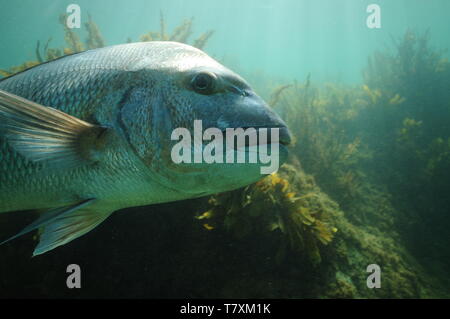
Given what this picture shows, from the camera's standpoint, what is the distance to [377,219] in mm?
5660

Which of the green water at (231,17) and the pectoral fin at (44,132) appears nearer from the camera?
the pectoral fin at (44,132)

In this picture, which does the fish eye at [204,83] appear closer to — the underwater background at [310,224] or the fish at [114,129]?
the fish at [114,129]

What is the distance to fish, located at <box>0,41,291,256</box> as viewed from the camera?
1068 millimetres

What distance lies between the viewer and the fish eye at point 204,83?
117cm

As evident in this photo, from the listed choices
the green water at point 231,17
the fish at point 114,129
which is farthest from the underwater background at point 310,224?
the green water at point 231,17

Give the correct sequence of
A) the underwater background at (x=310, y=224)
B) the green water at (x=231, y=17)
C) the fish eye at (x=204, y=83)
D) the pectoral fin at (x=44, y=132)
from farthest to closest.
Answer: the green water at (x=231, y=17), the underwater background at (x=310, y=224), the fish eye at (x=204, y=83), the pectoral fin at (x=44, y=132)

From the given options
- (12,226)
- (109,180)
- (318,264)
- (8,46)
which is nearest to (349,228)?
(318,264)

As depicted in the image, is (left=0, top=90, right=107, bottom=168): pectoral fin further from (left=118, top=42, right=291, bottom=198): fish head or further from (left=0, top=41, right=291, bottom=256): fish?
(left=118, top=42, right=291, bottom=198): fish head

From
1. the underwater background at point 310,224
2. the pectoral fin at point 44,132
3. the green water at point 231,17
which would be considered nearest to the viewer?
the pectoral fin at point 44,132

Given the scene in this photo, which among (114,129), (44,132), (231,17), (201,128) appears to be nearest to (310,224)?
(201,128)

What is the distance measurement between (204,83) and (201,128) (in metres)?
0.27

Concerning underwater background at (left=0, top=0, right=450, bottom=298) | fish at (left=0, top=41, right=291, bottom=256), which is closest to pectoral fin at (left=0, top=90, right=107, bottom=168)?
fish at (left=0, top=41, right=291, bottom=256)

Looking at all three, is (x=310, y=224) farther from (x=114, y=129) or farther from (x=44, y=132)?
(x=44, y=132)
